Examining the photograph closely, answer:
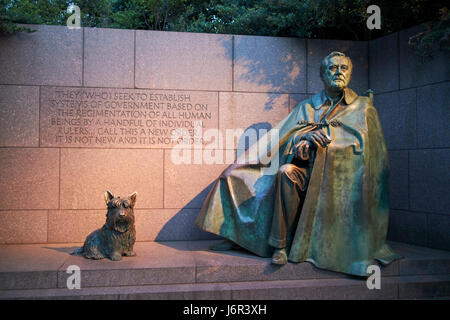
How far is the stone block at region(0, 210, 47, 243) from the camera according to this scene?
577 centimetres

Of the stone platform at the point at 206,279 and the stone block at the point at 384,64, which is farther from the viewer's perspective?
the stone block at the point at 384,64

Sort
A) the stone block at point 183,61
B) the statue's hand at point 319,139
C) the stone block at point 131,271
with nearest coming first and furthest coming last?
the stone block at point 131,271 → the statue's hand at point 319,139 → the stone block at point 183,61

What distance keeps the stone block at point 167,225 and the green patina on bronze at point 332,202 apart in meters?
1.08

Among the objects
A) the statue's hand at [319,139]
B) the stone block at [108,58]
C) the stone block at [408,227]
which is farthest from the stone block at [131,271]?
the stone block at [408,227]

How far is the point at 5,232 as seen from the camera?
18.9 feet

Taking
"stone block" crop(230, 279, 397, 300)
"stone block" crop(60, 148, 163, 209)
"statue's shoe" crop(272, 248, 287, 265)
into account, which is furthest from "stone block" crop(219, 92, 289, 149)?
"stone block" crop(230, 279, 397, 300)

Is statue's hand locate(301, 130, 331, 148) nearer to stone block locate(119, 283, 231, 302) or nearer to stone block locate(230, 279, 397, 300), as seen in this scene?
stone block locate(230, 279, 397, 300)

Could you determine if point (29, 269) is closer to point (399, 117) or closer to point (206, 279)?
point (206, 279)

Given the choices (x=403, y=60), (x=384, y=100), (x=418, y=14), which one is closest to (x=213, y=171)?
(x=384, y=100)

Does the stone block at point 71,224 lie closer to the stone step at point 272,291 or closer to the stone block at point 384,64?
the stone step at point 272,291

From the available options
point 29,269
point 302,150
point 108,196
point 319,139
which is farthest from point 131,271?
point 319,139

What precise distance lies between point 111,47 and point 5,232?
306 centimetres

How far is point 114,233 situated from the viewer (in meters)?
4.70

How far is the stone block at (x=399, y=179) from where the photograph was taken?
20.0 ft
